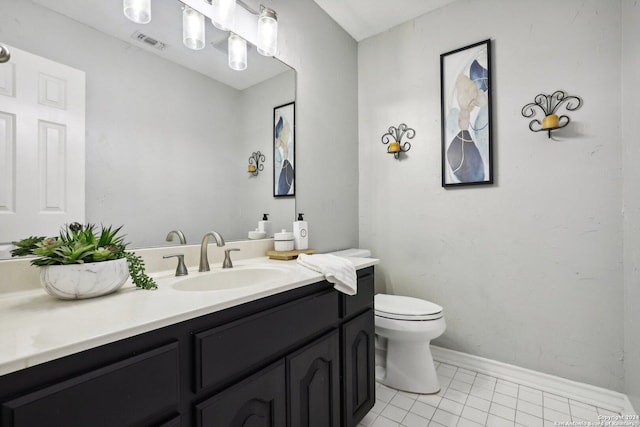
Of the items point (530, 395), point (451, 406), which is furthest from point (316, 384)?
point (530, 395)

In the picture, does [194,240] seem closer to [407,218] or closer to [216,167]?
[216,167]

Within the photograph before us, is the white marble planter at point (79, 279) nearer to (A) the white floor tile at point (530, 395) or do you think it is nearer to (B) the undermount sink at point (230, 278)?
(B) the undermount sink at point (230, 278)

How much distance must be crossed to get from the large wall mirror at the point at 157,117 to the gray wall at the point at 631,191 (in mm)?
1833

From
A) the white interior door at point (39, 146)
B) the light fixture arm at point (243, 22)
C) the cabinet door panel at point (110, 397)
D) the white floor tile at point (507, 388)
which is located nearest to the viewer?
the cabinet door panel at point (110, 397)

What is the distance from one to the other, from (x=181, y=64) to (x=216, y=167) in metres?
0.47

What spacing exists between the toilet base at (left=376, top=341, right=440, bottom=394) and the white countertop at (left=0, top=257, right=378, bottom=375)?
1.13 m

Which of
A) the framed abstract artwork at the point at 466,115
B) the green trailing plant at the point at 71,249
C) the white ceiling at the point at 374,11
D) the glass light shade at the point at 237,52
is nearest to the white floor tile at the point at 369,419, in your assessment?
the green trailing plant at the point at 71,249

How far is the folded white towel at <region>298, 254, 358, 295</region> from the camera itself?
1212mm

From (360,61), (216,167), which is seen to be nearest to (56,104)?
(216,167)

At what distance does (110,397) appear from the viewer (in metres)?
0.59

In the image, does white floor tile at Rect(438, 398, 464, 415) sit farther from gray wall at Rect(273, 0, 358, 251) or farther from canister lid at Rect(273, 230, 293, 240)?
canister lid at Rect(273, 230, 293, 240)

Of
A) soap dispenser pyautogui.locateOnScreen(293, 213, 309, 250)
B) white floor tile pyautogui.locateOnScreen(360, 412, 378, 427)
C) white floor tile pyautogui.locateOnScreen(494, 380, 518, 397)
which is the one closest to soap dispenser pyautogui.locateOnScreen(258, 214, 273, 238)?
soap dispenser pyautogui.locateOnScreen(293, 213, 309, 250)

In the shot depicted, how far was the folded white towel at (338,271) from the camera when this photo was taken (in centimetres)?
121

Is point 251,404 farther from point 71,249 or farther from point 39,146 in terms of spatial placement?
point 39,146
